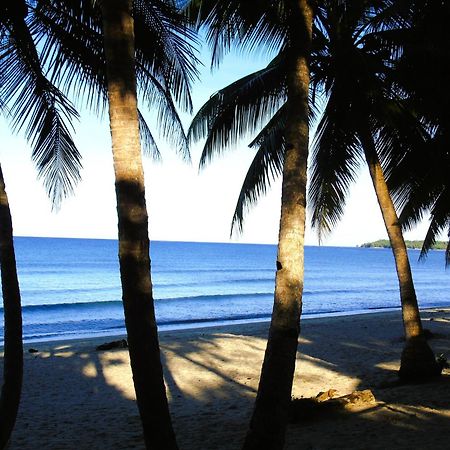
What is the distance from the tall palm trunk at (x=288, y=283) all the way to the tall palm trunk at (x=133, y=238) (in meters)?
0.88

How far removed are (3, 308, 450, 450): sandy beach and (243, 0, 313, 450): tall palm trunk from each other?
1.39 metres

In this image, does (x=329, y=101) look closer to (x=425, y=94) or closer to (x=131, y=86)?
(x=425, y=94)

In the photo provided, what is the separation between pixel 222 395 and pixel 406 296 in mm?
3085

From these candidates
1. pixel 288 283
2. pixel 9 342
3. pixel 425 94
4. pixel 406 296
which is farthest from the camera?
pixel 425 94

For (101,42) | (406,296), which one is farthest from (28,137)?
(406,296)

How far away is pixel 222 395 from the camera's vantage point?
832 centimetres

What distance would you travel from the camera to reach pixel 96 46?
5.98 metres

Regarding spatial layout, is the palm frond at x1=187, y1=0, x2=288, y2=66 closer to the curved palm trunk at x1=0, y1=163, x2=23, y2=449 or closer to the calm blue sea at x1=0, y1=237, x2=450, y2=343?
the curved palm trunk at x1=0, y1=163, x2=23, y2=449

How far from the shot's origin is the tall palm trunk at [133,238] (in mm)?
3105

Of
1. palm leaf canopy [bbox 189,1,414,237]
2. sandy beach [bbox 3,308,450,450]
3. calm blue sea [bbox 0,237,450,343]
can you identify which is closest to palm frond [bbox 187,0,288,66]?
palm leaf canopy [bbox 189,1,414,237]

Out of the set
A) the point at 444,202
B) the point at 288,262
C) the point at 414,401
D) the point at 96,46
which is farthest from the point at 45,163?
the point at 444,202

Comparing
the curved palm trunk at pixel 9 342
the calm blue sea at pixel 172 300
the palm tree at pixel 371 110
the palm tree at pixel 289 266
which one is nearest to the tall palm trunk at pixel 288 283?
the palm tree at pixel 289 266

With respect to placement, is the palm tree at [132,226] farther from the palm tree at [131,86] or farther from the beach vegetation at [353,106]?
the beach vegetation at [353,106]

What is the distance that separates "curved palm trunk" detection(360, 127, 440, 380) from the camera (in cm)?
764
